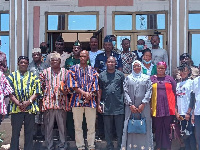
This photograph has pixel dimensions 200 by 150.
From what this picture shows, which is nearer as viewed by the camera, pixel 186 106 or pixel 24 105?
pixel 24 105

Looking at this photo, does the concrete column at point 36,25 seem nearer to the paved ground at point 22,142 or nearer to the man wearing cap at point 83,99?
the paved ground at point 22,142

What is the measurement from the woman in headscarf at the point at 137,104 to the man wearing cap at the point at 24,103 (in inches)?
63.6

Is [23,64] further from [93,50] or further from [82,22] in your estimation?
[82,22]

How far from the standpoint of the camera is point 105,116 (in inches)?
273

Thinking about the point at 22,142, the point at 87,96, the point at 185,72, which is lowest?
the point at 22,142

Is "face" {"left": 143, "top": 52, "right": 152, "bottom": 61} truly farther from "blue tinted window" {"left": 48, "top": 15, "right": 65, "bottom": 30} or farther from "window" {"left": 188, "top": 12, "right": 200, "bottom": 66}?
"blue tinted window" {"left": 48, "top": 15, "right": 65, "bottom": 30}

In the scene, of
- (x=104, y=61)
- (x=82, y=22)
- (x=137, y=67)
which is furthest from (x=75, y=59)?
(x=82, y=22)

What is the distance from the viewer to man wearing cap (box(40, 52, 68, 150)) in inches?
272

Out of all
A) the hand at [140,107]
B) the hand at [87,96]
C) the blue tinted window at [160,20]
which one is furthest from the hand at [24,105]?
the blue tinted window at [160,20]

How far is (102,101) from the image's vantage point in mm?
6949

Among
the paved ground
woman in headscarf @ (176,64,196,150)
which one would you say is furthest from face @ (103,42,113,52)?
the paved ground

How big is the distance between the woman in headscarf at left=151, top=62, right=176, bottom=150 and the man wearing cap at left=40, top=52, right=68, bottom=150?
1.64m

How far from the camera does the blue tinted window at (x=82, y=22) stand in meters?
11.1

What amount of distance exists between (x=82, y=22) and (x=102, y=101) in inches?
186
